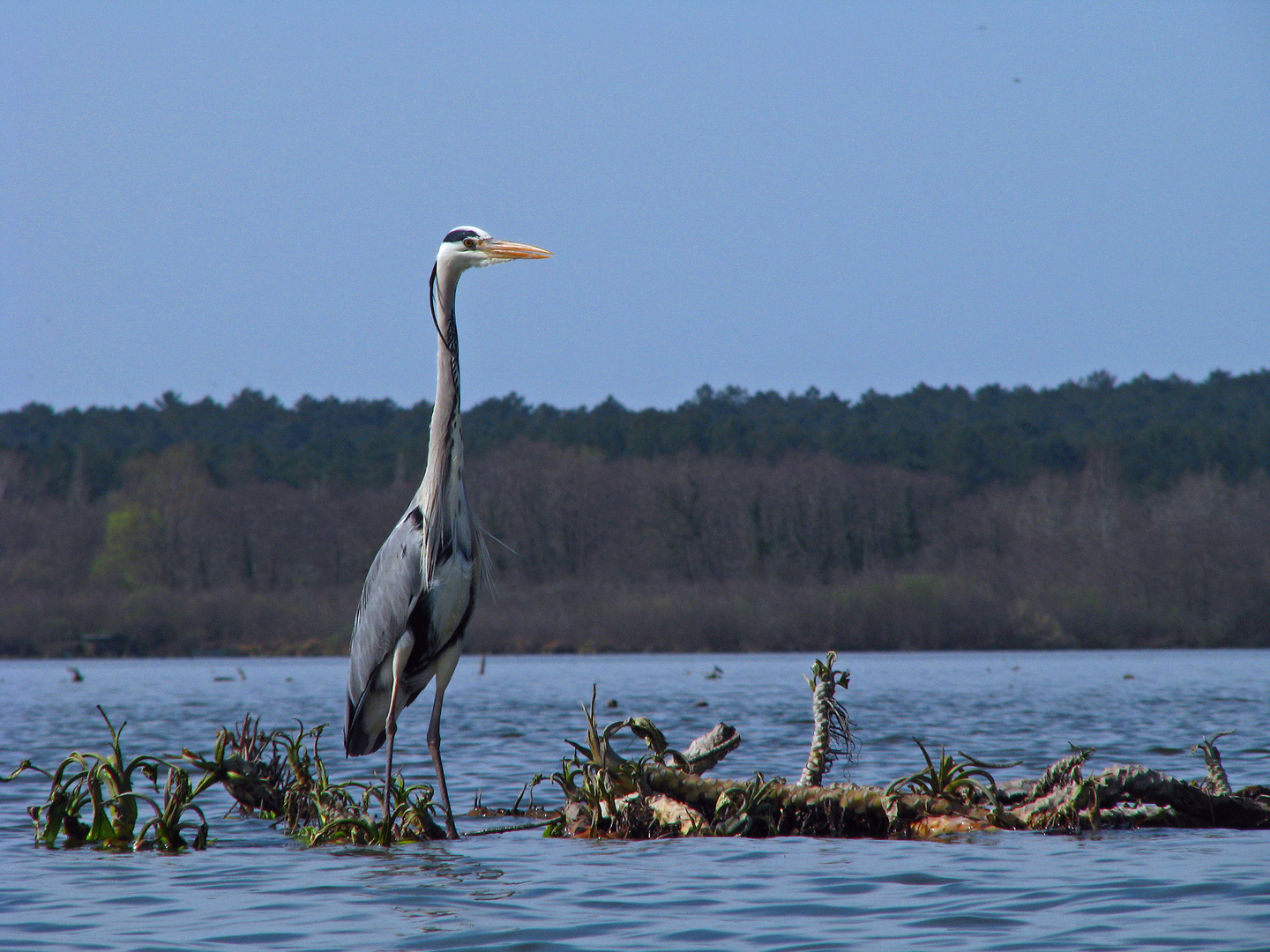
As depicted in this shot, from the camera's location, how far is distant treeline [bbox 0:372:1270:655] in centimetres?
5809

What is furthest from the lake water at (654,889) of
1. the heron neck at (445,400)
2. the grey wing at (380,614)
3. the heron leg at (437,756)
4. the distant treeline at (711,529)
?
the distant treeline at (711,529)

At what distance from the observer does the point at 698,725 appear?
18.1 meters

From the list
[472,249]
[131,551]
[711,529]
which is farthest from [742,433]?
[472,249]

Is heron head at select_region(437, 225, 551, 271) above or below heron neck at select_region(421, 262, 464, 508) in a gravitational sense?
above

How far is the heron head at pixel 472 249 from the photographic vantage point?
818cm

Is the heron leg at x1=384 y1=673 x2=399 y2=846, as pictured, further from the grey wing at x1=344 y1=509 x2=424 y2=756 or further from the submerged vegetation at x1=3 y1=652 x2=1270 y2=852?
the grey wing at x1=344 y1=509 x2=424 y2=756

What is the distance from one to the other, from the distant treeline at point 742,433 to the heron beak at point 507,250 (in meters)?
66.9

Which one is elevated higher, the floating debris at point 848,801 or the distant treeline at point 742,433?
the distant treeline at point 742,433

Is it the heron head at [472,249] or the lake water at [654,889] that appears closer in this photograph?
the lake water at [654,889]

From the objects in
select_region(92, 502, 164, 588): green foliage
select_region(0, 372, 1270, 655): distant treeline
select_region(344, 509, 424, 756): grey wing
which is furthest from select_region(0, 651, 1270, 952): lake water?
select_region(92, 502, 164, 588): green foliage

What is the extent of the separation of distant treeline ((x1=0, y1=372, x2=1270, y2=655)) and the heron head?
47.5 metres

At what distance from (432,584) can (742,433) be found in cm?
8806

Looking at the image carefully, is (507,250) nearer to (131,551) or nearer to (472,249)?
(472,249)

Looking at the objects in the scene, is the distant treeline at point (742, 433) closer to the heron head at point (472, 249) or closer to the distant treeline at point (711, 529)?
the distant treeline at point (711, 529)
